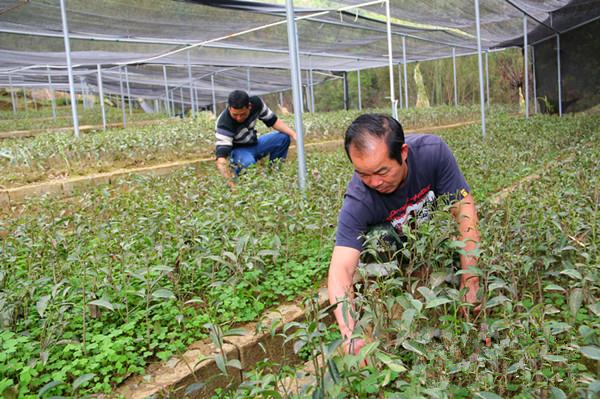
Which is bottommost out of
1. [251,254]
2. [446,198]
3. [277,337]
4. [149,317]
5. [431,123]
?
[277,337]

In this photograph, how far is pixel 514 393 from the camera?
68.0 inches

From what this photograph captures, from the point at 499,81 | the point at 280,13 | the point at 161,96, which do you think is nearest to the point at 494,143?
the point at 280,13

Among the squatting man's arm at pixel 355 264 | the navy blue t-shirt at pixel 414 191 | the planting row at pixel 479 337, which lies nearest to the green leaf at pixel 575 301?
the planting row at pixel 479 337

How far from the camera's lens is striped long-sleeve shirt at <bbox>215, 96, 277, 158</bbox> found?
17.5ft

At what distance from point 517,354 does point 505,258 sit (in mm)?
617

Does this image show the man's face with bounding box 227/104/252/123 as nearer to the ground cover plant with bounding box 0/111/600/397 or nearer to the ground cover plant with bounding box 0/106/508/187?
the ground cover plant with bounding box 0/111/600/397

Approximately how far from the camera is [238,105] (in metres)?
5.00

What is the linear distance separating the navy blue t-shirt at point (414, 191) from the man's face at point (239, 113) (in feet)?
9.53

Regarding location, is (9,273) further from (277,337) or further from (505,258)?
(505,258)

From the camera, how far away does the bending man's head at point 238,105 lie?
16.4 feet

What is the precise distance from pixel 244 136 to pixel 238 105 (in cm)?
63

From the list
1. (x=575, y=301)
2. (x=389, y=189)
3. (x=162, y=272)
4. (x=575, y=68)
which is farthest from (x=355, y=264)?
(x=575, y=68)

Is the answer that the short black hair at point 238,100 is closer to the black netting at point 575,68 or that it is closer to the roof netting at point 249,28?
the roof netting at point 249,28

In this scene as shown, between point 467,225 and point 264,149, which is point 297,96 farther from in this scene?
point 467,225
